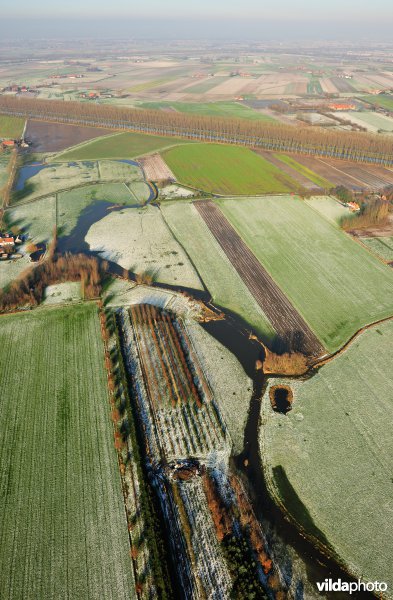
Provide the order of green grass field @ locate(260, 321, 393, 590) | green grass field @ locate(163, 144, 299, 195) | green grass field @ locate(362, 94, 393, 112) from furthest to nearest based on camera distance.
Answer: green grass field @ locate(362, 94, 393, 112) → green grass field @ locate(163, 144, 299, 195) → green grass field @ locate(260, 321, 393, 590)

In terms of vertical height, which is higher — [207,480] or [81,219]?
[81,219]

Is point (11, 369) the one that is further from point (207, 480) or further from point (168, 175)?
point (168, 175)

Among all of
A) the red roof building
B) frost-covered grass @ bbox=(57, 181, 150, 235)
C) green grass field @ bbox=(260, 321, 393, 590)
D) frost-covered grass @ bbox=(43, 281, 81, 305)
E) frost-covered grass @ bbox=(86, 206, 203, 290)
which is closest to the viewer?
green grass field @ bbox=(260, 321, 393, 590)

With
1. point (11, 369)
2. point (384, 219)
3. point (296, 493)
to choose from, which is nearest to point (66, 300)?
point (11, 369)

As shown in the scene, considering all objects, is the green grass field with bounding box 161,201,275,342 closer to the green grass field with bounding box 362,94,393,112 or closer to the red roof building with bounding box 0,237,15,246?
the red roof building with bounding box 0,237,15,246

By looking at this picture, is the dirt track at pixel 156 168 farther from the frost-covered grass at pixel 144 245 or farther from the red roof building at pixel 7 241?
the red roof building at pixel 7 241

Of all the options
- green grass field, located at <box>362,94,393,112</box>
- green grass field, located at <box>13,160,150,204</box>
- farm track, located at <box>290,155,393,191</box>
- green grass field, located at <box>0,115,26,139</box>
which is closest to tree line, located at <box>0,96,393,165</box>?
farm track, located at <box>290,155,393,191</box>

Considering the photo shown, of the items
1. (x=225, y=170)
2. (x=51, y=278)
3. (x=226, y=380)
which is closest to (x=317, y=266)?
(x=226, y=380)

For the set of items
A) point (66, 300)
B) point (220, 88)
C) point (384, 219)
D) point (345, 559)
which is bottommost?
point (345, 559)
